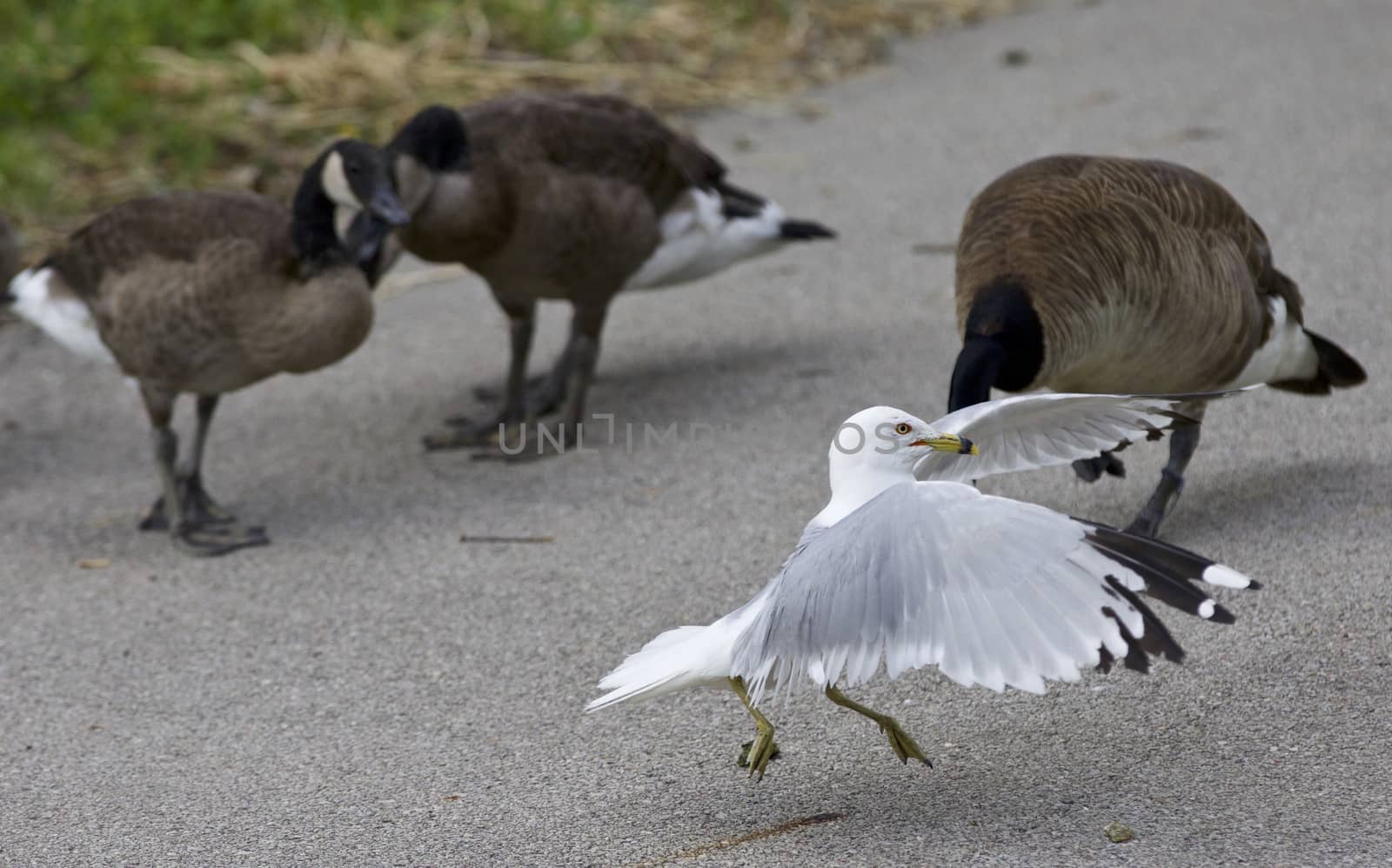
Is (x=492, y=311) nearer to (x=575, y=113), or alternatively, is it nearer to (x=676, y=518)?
(x=575, y=113)

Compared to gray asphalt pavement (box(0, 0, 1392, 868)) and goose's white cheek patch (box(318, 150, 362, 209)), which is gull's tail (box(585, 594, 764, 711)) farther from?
goose's white cheek patch (box(318, 150, 362, 209))

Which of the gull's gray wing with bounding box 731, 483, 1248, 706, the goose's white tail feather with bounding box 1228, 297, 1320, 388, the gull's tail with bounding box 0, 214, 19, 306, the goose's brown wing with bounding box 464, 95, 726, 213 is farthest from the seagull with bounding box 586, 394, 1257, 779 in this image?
the gull's tail with bounding box 0, 214, 19, 306

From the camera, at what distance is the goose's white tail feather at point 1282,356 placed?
4.23 m

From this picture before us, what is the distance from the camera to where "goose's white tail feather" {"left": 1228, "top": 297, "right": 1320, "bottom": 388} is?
4.23 meters

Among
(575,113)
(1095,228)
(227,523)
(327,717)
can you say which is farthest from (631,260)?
(327,717)

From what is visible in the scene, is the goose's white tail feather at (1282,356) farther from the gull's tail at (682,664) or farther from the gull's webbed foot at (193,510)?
the gull's webbed foot at (193,510)

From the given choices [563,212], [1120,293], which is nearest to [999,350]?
[1120,293]

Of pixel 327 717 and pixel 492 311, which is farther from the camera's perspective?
pixel 492 311

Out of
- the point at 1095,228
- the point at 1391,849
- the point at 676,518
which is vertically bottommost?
the point at 676,518

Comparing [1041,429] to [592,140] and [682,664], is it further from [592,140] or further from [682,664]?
[592,140]

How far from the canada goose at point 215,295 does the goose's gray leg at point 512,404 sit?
2.32ft

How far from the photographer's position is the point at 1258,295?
421 centimetres

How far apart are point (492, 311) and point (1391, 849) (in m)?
4.83

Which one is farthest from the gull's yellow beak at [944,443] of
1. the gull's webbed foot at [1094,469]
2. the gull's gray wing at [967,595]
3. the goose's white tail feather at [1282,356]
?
the goose's white tail feather at [1282,356]
